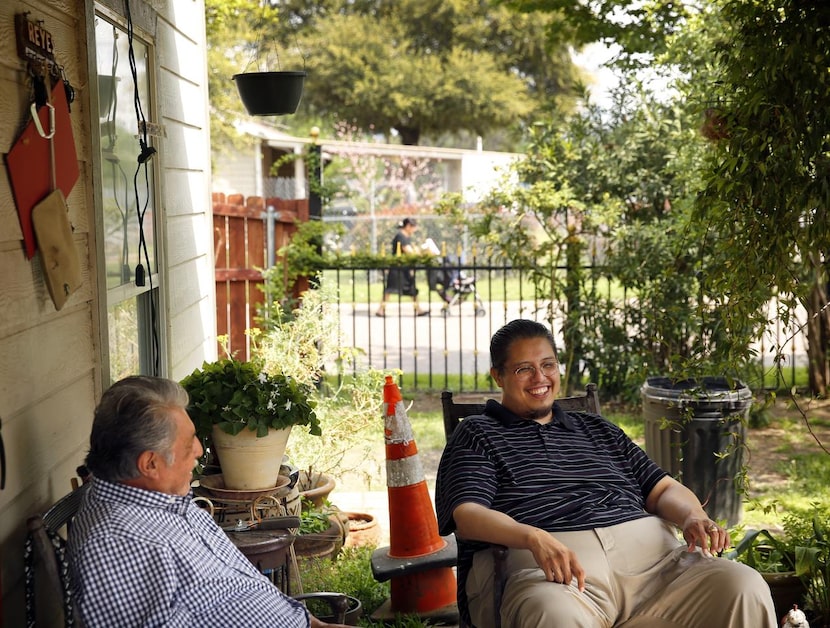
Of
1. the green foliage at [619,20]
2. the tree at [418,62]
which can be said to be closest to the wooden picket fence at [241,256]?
the green foliage at [619,20]

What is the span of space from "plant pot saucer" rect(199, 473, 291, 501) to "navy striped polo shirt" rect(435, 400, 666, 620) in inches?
28.6

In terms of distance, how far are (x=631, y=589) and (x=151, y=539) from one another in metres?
1.48

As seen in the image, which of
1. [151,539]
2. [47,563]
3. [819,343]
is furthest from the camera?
[819,343]

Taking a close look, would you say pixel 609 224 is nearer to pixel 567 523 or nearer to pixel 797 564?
pixel 797 564

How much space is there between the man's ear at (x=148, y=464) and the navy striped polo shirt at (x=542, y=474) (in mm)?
1041

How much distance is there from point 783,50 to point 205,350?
336cm

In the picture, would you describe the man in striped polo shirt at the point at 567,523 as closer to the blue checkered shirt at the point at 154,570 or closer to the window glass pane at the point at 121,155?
the blue checkered shirt at the point at 154,570

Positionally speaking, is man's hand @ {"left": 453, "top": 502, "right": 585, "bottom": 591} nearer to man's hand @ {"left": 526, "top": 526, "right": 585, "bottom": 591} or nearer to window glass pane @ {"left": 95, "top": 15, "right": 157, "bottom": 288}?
man's hand @ {"left": 526, "top": 526, "right": 585, "bottom": 591}

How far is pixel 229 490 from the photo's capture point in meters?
3.70

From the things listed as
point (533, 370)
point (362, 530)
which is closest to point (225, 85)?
point (362, 530)

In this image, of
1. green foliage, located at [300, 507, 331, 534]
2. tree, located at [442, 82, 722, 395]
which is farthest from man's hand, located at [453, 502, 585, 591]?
tree, located at [442, 82, 722, 395]

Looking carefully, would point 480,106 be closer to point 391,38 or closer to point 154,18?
point 391,38

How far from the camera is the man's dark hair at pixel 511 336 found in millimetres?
3385

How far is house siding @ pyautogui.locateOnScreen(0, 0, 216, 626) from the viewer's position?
243 cm
